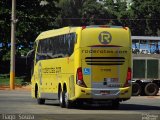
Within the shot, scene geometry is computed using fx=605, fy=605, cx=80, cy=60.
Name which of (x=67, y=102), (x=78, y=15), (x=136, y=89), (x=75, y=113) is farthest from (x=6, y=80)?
(x=78, y=15)

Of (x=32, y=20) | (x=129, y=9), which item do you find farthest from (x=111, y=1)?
(x=32, y=20)

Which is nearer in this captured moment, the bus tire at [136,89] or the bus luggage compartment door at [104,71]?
the bus luggage compartment door at [104,71]

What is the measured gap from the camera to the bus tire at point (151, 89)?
140 feet

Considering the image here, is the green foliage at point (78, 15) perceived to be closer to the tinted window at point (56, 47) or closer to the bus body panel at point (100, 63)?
the tinted window at point (56, 47)

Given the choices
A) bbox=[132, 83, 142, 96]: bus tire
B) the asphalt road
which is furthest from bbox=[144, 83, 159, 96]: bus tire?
the asphalt road

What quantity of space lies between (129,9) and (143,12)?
4265mm

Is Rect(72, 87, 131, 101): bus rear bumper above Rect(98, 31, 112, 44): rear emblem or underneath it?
underneath

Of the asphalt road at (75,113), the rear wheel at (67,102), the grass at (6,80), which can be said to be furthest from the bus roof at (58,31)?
the grass at (6,80)

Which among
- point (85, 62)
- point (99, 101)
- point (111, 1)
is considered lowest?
point (99, 101)

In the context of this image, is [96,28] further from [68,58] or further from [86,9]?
Result: [86,9]

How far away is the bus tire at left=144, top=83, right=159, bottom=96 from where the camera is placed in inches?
1683

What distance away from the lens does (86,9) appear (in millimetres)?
115188

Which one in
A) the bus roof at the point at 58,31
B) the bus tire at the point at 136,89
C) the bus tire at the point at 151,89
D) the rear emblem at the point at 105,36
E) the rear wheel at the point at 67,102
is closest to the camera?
the rear emblem at the point at 105,36

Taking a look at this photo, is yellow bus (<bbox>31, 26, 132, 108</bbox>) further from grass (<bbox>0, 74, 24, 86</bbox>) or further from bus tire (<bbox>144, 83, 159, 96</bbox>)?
grass (<bbox>0, 74, 24, 86</bbox>)
